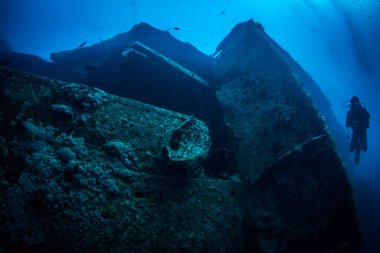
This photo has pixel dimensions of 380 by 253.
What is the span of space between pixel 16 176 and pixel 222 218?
5.52ft

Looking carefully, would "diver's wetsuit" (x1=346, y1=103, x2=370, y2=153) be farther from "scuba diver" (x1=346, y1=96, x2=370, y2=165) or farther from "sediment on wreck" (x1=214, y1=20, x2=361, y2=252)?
"sediment on wreck" (x1=214, y1=20, x2=361, y2=252)

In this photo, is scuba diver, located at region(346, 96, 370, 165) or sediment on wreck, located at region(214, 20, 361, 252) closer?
sediment on wreck, located at region(214, 20, 361, 252)

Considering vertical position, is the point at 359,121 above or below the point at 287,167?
above

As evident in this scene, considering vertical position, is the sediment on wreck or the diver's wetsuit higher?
the diver's wetsuit

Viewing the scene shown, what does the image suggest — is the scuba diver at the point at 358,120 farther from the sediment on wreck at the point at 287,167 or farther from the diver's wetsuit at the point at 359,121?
the sediment on wreck at the point at 287,167

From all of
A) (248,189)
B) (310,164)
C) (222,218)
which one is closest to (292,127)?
(310,164)

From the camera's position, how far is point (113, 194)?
5.65 ft

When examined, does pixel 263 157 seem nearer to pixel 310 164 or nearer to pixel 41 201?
pixel 310 164

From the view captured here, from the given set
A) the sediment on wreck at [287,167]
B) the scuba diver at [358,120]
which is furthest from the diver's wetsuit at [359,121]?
the sediment on wreck at [287,167]

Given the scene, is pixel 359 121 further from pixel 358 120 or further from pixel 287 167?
pixel 287 167

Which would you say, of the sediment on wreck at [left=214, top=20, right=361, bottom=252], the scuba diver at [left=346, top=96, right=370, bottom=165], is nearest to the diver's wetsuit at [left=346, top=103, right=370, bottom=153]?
the scuba diver at [left=346, top=96, right=370, bottom=165]

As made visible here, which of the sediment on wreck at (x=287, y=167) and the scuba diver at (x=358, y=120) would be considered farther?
the scuba diver at (x=358, y=120)

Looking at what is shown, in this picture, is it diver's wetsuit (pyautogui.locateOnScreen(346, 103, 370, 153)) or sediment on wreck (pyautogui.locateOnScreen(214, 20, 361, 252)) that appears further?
diver's wetsuit (pyautogui.locateOnScreen(346, 103, 370, 153))

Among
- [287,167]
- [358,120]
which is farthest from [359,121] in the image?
[287,167]
